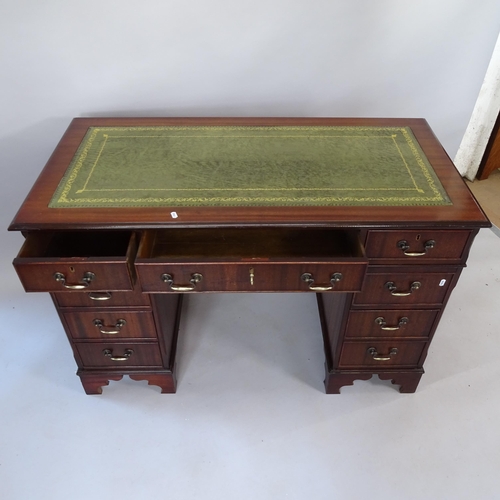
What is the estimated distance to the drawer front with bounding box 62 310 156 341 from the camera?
1271 millimetres

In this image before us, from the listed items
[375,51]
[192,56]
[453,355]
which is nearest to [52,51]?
[192,56]

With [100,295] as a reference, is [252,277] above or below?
above

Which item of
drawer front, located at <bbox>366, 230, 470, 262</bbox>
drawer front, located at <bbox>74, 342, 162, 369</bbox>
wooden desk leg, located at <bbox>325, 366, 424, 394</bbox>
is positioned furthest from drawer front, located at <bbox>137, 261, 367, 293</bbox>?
wooden desk leg, located at <bbox>325, 366, 424, 394</bbox>

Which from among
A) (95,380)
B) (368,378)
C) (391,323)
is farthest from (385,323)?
(95,380)

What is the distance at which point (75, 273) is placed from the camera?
107 centimetres

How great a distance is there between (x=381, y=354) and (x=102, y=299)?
0.88 m

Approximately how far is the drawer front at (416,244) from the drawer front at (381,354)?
1.17 ft

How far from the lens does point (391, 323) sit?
1.32 meters

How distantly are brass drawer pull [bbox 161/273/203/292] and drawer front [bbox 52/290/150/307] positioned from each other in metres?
0.17

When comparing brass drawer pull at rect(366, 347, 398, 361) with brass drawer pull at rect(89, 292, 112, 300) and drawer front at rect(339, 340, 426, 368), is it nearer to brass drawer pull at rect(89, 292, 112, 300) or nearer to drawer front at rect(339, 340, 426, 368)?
drawer front at rect(339, 340, 426, 368)

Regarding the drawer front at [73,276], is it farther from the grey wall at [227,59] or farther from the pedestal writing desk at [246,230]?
the grey wall at [227,59]

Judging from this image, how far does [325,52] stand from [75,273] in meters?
1.07

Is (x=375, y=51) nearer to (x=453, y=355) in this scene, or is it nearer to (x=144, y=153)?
(x=144, y=153)

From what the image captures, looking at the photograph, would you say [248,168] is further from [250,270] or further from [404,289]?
[404,289]
